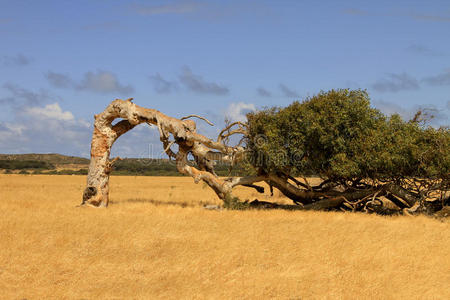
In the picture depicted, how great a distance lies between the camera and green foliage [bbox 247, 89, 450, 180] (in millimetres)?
21453

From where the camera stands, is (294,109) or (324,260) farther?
(294,109)

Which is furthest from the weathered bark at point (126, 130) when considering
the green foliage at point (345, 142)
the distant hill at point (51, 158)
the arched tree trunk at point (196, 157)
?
the distant hill at point (51, 158)

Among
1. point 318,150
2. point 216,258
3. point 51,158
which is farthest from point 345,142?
point 51,158

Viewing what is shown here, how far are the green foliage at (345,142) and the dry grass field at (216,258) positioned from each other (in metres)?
3.31

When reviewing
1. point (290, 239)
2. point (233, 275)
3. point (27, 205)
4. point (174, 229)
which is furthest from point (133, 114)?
point (233, 275)

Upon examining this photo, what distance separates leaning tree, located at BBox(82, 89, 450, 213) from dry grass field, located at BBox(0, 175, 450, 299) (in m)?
3.46

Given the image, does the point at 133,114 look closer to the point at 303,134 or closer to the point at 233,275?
the point at 303,134

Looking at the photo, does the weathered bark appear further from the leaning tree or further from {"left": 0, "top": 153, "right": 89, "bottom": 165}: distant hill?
{"left": 0, "top": 153, "right": 89, "bottom": 165}: distant hill

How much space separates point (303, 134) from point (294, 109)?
1.52 metres

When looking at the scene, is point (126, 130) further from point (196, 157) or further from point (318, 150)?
point (318, 150)

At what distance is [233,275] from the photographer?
39.0ft

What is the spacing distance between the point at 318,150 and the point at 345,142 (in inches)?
52.9

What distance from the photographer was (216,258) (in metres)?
13.1

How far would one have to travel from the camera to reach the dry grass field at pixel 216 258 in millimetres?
10898
